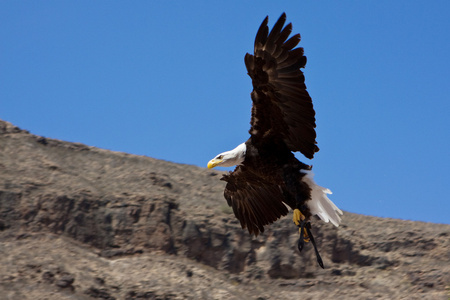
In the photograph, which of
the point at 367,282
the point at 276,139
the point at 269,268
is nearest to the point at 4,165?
the point at 269,268

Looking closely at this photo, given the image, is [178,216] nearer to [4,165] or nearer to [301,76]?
[4,165]

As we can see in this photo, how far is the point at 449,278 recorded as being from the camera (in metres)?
17.4

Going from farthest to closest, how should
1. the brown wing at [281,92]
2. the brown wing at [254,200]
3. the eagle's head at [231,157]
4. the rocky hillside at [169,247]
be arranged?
the rocky hillside at [169,247]
the brown wing at [254,200]
the eagle's head at [231,157]
the brown wing at [281,92]

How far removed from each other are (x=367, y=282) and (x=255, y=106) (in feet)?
29.3

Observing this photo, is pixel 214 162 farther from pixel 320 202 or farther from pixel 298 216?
pixel 320 202

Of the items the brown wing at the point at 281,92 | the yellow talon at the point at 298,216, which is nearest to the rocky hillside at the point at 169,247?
the yellow talon at the point at 298,216

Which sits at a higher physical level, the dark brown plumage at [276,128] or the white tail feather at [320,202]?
the dark brown plumage at [276,128]

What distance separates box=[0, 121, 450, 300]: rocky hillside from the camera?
17375 millimetres

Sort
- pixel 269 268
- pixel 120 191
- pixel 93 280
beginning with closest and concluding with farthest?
pixel 93 280
pixel 269 268
pixel 120 191

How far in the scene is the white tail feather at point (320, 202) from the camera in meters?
11.6

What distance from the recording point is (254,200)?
12898 mm

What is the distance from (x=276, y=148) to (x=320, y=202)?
1.34 meters

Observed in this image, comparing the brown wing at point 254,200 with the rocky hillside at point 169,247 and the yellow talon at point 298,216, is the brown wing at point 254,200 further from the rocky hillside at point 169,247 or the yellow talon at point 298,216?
the rocky hillside at point 169,247

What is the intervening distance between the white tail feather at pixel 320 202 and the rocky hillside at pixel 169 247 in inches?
246
